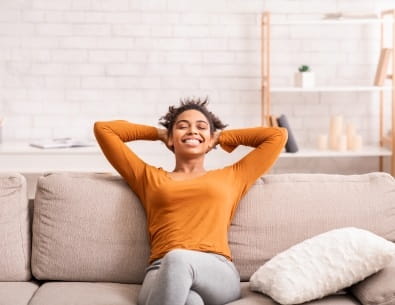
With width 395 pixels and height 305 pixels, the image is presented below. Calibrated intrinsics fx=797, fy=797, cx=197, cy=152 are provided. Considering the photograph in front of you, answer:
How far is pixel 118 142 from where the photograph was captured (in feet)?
10.5

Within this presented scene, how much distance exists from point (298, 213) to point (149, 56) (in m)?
2.52

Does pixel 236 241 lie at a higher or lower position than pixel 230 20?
lower

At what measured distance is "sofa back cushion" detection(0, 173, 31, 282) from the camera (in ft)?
9.82

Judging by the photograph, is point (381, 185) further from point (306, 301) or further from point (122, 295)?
point (122, 295)

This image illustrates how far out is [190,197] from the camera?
2.96 meters

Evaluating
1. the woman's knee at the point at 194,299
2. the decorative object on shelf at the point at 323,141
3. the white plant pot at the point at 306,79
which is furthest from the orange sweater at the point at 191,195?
the decorative object on shelf at the point at 323,141

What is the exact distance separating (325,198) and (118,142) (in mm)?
850

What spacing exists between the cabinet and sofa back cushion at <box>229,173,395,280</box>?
190 cm

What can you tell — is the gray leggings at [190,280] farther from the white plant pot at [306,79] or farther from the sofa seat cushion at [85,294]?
the white plant pot at [306,79]

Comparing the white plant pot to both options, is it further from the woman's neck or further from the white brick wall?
the woman's neck

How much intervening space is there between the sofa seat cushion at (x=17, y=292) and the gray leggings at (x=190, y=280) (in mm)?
418

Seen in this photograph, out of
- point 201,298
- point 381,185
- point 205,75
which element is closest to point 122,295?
point 201,298

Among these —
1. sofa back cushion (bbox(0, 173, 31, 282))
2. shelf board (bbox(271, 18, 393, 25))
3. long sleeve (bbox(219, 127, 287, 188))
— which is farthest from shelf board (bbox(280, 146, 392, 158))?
sofa back cushion (bbox(0, 173, 31, 282))

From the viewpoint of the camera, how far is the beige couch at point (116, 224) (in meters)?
2.97
